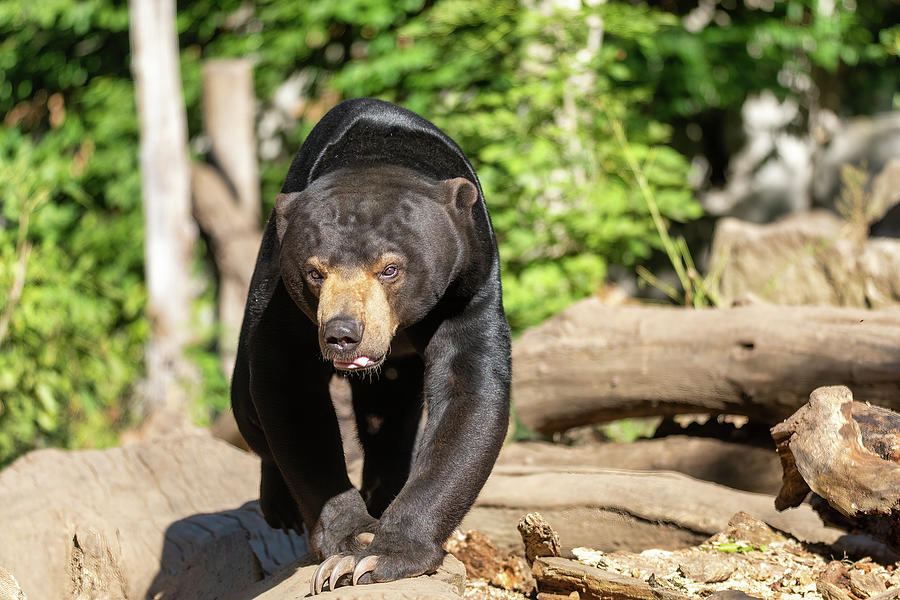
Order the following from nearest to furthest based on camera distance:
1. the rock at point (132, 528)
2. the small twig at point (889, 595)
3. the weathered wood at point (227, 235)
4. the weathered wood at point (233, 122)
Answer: the small twig at point (889, 595), the rock at point (132, 528), the weathered wood at point (227, 235), the weathered wood at point (233, 122)

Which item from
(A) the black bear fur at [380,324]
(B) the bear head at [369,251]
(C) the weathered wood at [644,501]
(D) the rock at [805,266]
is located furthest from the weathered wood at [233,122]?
(B) the bear head at [369,251]

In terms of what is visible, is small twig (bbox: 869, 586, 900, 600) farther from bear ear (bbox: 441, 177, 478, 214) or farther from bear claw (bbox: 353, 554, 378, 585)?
bear ear (bbox: 441, 177, 478, 214)

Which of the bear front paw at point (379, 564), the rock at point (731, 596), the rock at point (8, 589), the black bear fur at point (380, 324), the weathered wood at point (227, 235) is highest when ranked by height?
the black bear fur at point (380, 324)

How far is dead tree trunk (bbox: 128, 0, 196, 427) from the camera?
773cm

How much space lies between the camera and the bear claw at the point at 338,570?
2.67 m

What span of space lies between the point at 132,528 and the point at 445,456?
66.3 inches

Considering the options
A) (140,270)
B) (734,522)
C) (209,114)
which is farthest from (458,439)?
(140,270)

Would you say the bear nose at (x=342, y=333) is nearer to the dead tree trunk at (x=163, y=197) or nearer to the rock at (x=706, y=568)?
the rock at (x=706, y=568)

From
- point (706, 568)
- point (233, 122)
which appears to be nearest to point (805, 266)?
point (706, 568)

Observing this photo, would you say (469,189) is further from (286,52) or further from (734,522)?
(286,52)

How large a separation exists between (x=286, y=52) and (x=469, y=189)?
6314mm

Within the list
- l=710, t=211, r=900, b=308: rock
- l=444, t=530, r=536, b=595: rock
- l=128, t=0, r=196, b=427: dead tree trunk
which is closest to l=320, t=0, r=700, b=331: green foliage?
l=710, t=211, r=900, b=308: rock

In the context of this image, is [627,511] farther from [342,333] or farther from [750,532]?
[342,333]

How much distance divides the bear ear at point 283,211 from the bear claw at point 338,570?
872 millimetres
